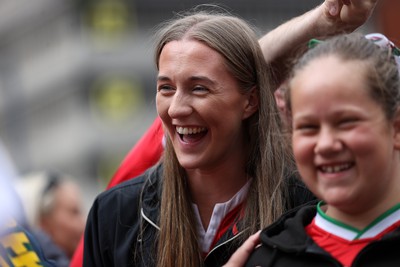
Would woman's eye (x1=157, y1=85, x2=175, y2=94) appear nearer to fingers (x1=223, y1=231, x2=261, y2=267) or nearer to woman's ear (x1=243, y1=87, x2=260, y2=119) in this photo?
woman's ear (x1=243, y1=87, x2=260, y2=119)

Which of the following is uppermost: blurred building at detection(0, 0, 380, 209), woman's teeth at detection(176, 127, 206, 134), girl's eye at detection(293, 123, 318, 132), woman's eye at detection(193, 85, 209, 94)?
girl's eye at detection(293, 123, 318, 132)

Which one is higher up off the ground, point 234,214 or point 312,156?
point 312,156

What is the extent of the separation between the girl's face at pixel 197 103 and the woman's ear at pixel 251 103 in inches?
2.4

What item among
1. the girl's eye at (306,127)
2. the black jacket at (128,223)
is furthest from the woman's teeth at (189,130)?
the girl's eye at (306,127)

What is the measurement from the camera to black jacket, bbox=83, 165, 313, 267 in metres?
4.83

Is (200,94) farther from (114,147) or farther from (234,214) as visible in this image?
(114,147)

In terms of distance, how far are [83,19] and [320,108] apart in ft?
167

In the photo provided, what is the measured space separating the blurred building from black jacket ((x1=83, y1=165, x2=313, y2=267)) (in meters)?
42.6

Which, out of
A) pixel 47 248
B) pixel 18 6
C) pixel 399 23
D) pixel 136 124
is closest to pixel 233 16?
pixel 399 23

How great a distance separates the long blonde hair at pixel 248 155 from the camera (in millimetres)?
4750

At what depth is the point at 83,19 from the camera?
54.1 m

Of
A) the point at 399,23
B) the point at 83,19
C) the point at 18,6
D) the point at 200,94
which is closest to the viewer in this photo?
the point at 200,94

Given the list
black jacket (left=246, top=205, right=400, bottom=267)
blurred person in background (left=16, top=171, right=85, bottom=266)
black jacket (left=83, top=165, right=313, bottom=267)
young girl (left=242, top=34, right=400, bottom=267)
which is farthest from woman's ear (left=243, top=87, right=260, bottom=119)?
blurred person in background (left=16, top=171, right=85, bottom=266)

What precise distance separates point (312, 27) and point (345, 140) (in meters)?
1.41
